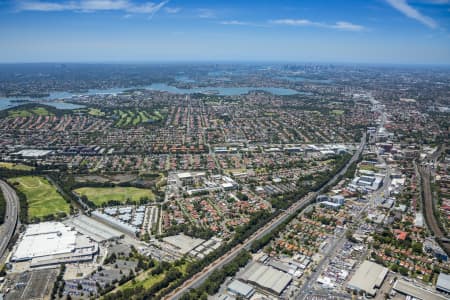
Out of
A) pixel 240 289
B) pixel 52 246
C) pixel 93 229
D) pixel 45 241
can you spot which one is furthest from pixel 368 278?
pixel 45 241

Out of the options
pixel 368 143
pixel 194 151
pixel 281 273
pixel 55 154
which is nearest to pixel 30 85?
pixel 55 154

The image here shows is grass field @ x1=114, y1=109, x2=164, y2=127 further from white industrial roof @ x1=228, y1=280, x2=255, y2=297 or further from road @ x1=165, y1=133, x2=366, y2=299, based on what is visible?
white industrial roof @ x1=228, y1=280, x2=255, y2=297

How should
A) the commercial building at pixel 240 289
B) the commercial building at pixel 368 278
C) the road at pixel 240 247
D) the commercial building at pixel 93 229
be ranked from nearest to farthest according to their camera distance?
the commercial building at pixel 240 289
the commercial building at pixel 368 278
the road at pixel 240 247
the commercial building at pixel 93 229

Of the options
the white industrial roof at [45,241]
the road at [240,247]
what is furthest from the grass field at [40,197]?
the road at [240,247]

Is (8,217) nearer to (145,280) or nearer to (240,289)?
(145,280)

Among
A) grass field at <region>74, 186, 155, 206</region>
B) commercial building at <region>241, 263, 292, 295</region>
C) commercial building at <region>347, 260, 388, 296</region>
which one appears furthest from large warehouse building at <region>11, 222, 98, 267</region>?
commercial building at <region>347, 260, 388, 296</region>

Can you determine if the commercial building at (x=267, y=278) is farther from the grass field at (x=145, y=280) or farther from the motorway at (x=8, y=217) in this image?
the motorway at (x=8, y=217)
